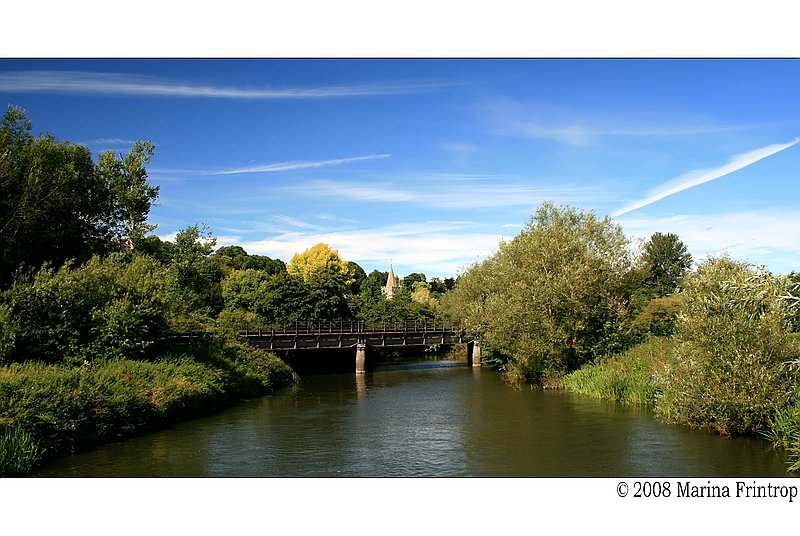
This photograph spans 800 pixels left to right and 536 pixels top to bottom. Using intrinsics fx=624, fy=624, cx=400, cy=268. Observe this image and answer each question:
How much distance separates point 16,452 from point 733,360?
19403 millimetres

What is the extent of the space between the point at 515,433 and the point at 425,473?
5.83 m

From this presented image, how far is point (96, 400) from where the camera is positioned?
790 inches

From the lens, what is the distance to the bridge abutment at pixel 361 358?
45500mm

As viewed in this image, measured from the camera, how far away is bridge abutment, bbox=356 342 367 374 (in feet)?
149

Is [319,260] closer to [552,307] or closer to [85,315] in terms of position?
[552,307]

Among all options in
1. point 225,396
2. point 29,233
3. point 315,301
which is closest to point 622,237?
point 315,301

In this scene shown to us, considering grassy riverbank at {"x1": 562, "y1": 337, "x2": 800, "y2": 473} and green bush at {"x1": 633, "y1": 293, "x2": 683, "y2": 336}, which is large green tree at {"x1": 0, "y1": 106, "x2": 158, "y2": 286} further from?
green bush at {"x1": 633, "y1": 293, "x2": 683, "y2": 336}

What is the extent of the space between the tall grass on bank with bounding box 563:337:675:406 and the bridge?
1888 centimetres

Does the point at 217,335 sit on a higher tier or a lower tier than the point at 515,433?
higher

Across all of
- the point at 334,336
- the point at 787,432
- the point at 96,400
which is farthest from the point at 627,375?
the point at 334,336

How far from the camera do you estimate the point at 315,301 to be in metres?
53.0

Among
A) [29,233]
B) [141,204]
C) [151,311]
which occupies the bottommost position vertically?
[151,311]

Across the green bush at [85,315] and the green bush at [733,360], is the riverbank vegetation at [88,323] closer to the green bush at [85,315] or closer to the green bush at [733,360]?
the green bush at [85,315]
